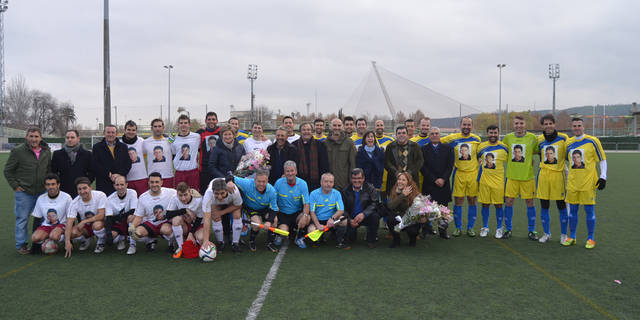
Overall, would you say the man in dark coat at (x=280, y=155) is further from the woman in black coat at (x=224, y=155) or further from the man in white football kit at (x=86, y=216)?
the man in white football kit at (x=86, y=216)

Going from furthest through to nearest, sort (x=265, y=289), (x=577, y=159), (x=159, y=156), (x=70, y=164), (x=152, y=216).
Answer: (x=159, y=156) < (x=70, y=164) < (x=577, y=159) < (x=152, y=216) < (x=265, y=289)

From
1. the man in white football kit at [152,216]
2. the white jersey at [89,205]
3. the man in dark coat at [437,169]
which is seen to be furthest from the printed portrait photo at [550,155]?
the white jersey at [89,205]

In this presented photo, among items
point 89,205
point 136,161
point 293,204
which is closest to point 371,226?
point 293,204

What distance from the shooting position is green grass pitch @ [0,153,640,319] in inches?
126

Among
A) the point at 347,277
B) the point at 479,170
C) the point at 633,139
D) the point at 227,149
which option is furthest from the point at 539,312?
the point at 633,139

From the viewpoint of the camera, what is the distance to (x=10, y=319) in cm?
307

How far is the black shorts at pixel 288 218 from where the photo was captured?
520cm

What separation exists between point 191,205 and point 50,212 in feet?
5.53

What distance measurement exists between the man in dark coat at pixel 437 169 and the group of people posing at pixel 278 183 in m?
0.01

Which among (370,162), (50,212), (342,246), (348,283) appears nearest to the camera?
(348,283)

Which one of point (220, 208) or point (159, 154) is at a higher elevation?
point (159, 154)

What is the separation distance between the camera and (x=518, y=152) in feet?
17.7

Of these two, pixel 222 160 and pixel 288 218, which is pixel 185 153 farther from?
pixel 288 218

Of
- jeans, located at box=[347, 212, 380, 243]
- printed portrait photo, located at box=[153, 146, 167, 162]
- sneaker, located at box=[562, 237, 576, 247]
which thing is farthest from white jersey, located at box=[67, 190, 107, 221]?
sneaker, located at box=[562, 237, 576, 247]
